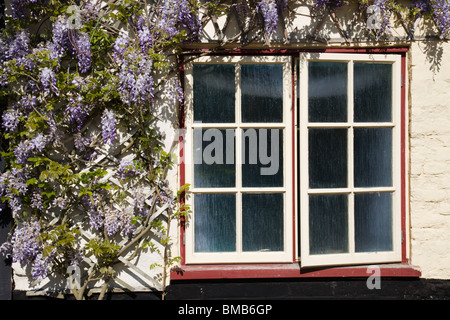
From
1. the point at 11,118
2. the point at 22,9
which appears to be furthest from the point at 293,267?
the point at 22,9

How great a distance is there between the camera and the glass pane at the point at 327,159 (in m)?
3.36

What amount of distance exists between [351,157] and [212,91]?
1.14 meters

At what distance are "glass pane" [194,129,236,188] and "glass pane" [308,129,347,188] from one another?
59 cm

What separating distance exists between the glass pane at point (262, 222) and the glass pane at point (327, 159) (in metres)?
0.32

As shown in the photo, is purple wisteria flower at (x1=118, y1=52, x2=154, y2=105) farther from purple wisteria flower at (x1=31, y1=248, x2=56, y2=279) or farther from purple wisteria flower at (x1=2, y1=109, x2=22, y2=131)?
purple wisteria flower at (x1=31, y1=248, x2=56, y2=279)

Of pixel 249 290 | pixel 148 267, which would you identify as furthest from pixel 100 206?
pixel 249 290

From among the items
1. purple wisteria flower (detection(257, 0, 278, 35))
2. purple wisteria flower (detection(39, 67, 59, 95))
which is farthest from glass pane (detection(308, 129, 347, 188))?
purple wisteria flower (detection(39, 67, 59, 95))

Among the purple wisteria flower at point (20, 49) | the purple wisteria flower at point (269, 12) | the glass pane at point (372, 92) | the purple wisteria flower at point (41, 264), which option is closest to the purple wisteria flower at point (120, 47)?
the purple wisteria flower at point (20, 49)

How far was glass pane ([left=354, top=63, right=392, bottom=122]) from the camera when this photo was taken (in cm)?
340

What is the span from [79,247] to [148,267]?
52 cm

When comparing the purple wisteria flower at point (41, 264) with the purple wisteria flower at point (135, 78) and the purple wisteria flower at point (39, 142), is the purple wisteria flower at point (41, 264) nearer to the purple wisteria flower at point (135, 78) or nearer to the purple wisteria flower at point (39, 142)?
the purple wisteria flower at point (39, 142)

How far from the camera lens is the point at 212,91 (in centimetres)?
337

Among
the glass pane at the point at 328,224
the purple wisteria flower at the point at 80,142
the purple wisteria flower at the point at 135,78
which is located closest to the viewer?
the purple wisteria flower at the point at 135,78

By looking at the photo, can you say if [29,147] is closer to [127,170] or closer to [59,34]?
[127,170]
